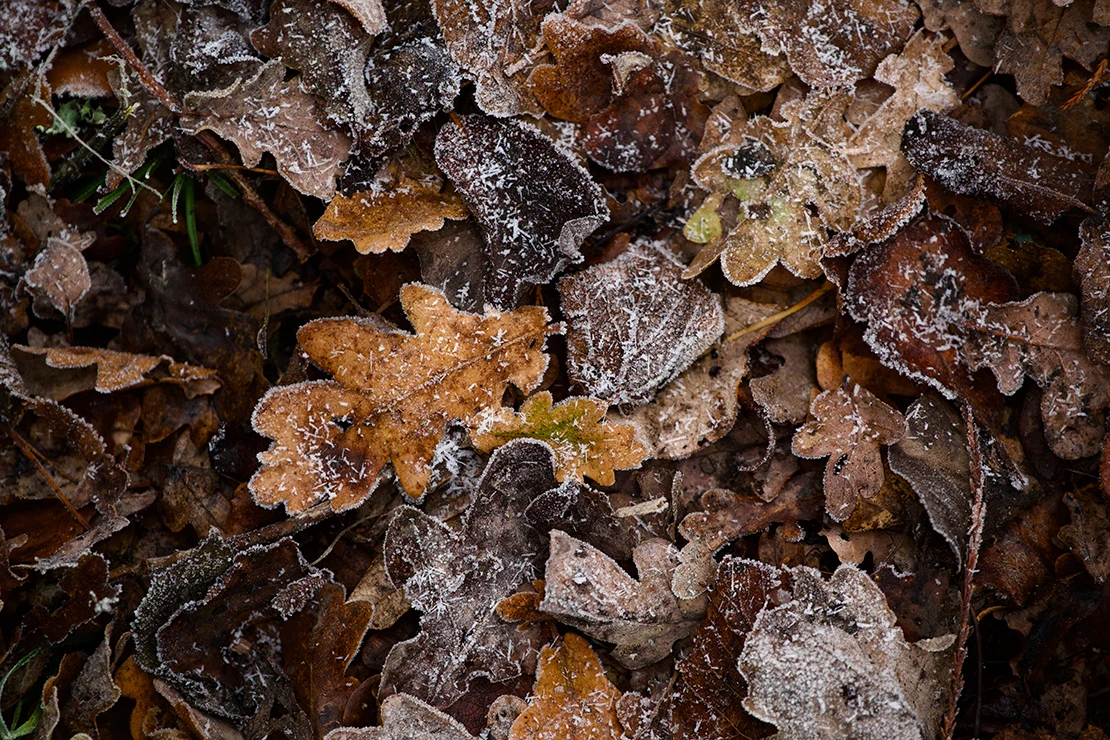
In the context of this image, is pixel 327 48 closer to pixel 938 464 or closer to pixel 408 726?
pixel 408 726

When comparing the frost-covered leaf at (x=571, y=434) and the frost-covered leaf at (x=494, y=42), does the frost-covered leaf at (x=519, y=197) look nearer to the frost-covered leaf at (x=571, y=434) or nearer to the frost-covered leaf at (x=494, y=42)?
the frost-covered leaf at (x=494, y=42)

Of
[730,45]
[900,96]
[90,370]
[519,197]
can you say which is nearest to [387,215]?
[519,197]

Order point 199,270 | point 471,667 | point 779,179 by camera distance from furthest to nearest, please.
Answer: point 199,270 < point 779,179 < point 471,667

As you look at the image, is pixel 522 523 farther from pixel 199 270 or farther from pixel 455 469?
pixel 199 270

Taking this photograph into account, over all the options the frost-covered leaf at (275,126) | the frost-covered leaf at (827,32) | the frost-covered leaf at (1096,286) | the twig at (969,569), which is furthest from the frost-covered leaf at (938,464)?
the frost-covered leaf at (275,126)

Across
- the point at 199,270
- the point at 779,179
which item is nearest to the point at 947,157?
the point at 779,179

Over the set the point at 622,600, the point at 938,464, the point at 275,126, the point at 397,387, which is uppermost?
the point at 275,126

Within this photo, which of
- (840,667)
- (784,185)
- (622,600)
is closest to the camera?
(840,667)
